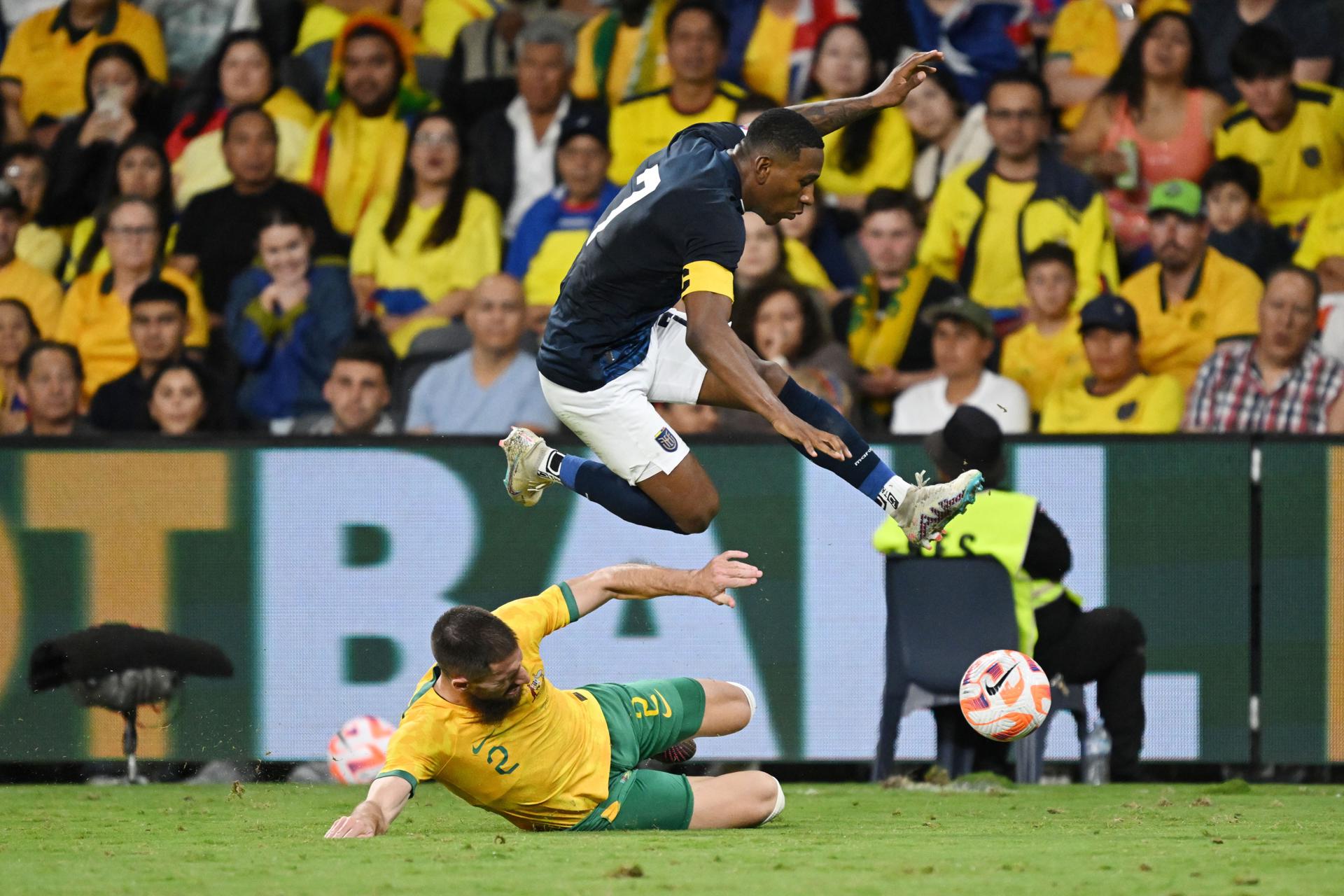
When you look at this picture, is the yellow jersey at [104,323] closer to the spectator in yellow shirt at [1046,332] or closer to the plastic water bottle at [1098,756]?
the spectator in yellow shirt at [1046,332]

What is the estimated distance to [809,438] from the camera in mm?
6461

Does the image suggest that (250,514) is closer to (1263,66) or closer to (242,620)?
(242,620)

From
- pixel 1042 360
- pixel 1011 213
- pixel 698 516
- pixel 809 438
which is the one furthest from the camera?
pixel 1011 213

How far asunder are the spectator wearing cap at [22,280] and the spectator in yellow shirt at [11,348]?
126 millimetres

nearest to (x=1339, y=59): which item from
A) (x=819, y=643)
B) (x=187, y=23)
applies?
(x=819, y=643)

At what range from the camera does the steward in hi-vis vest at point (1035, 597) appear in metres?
8.48

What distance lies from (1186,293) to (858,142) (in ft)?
7.08

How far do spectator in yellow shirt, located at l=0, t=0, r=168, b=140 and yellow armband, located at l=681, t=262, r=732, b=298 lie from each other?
7.08 metres

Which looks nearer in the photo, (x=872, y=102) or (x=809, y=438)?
(x=809, y=438)

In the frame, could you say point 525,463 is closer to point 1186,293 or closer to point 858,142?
point 858,142

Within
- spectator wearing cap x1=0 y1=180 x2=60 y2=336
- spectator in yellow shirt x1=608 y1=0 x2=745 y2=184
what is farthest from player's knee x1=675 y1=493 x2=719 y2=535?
spectator wearing cap x1=0 y1=180 x2=60 y2=336

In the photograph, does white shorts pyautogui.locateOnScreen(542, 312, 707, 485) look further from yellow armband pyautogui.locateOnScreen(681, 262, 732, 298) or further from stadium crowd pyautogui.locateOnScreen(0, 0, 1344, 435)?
stadium crowd pyautogui.locateOnScreen(0, 0, 1344, 435)

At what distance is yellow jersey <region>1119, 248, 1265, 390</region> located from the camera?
407 inches

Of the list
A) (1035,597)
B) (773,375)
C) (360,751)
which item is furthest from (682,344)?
(360,751)
